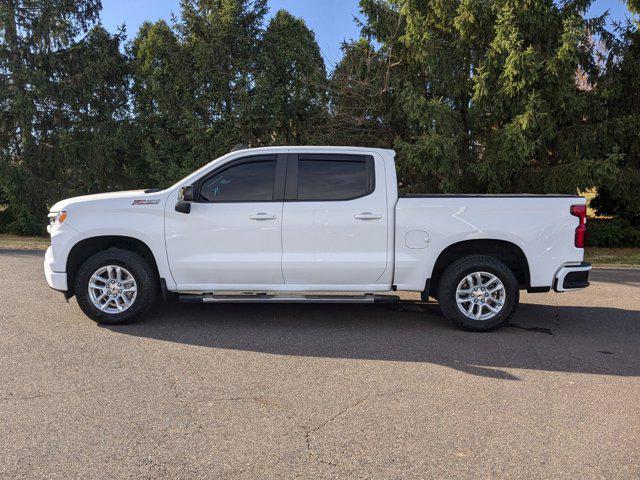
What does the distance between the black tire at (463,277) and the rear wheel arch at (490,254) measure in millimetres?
185

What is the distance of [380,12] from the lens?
52.3 ft

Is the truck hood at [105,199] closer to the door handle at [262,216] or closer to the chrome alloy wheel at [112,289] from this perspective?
the chrome alloy wheel at [112,289]

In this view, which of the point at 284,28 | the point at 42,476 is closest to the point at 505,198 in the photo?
the point at 42,476

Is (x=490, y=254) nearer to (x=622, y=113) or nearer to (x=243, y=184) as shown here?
(x=243, y=184)

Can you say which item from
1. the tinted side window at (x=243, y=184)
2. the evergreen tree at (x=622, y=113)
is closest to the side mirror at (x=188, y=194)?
the tinted side window at (x=243, y=184)

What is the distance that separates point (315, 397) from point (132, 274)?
2938 mm

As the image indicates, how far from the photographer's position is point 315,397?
407cm

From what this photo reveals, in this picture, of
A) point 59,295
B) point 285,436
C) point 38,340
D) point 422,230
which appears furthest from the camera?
point 59,295

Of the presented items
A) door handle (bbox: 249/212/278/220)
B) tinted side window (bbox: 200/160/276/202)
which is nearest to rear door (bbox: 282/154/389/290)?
door handle (bbox: 249/212/278/220)

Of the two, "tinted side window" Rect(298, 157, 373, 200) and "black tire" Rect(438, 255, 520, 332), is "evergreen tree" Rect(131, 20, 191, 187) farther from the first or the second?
"black tire" Rect(438, 255, 520, 332)

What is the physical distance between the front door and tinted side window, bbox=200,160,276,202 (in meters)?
0.02

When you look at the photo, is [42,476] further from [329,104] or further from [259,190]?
[329,104]

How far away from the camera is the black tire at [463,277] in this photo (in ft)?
19.3

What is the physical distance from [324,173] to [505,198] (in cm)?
203
